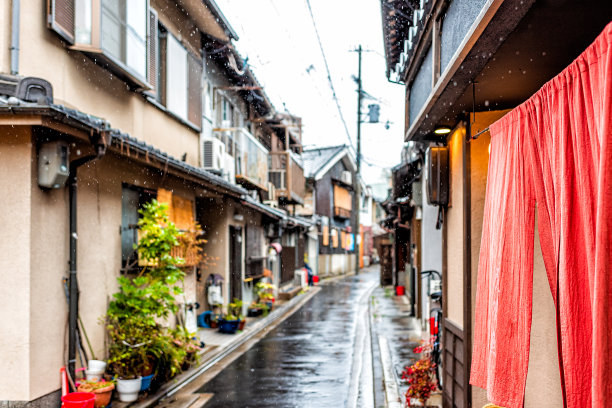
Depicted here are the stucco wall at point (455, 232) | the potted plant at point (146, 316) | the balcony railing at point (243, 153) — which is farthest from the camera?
the balcony railing at point (243, 153)

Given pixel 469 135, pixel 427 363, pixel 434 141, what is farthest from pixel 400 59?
pixel 427 363

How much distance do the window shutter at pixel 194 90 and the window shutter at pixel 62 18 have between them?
19.2ft

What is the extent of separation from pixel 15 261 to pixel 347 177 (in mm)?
46999

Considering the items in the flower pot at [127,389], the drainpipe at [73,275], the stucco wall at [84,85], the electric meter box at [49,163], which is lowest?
the flower pot at [127,389]

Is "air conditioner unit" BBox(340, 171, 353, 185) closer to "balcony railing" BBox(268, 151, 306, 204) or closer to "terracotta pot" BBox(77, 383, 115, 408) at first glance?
"balcony railing" BBox(268, 151, 306, 204)

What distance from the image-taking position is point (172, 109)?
13.1m

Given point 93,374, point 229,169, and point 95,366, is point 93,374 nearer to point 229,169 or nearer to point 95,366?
point 95,366

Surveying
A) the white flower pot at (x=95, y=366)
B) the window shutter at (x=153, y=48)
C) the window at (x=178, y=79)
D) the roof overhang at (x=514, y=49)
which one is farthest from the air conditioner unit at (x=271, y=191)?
the roof overhang at (x=514, y=49)

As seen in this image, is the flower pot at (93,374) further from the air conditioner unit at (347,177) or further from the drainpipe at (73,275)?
the air conditioner unit at (347,177)

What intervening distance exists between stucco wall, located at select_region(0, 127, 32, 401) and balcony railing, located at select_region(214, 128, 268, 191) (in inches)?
390

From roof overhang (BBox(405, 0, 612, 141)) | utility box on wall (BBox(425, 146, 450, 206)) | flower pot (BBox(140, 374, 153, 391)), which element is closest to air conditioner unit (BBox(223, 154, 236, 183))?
flower pot (BBox(140, 374, 153, 391))

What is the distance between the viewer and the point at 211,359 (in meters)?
12.3

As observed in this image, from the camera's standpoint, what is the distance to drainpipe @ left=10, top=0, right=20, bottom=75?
7125mm

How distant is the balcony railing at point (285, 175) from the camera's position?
25.2 meters
